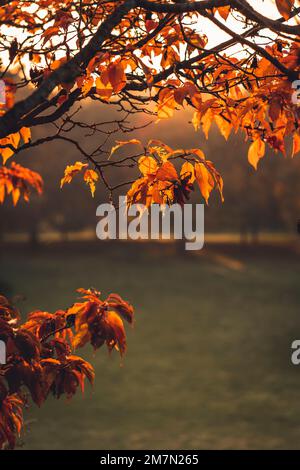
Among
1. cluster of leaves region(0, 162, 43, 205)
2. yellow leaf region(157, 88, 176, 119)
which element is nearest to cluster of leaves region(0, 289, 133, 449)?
yellow leaf region(157, 88, 176, 119)

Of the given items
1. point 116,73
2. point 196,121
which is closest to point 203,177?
point 196,121

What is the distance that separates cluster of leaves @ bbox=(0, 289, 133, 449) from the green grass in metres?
1.23

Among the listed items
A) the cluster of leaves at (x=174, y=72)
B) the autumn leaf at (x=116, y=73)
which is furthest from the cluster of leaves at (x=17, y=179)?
the autumn leaf at (x=116, y=73)

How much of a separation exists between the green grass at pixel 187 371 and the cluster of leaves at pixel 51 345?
4.04 ft

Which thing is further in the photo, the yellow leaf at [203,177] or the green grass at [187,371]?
the green grass at [187,371]

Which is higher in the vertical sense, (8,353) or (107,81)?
(107,81)

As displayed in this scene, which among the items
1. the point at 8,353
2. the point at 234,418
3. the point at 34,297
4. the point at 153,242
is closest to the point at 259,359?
the point at 234,418

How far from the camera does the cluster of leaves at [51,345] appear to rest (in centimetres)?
396

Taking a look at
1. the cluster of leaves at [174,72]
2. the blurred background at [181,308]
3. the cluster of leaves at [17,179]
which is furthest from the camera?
the blurred background at [181,308]

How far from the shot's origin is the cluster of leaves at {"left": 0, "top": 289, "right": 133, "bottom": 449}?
396 centimetres

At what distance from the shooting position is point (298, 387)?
64.1 feet

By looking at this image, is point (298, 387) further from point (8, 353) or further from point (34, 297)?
point (34, 297)

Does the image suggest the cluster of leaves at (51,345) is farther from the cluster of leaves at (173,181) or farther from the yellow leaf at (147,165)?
the yellow leaf at (147,165)
